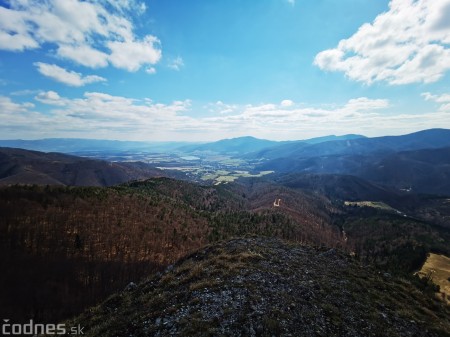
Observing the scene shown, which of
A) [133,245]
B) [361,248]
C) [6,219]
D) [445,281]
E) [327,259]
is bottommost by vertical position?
[361,248]

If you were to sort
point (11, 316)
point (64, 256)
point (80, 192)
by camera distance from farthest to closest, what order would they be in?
point (80, 192)
point (64, 256)
point (11, 316)

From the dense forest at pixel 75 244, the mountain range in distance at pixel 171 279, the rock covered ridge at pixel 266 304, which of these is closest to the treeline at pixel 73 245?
the dense forest at pixel 75 244

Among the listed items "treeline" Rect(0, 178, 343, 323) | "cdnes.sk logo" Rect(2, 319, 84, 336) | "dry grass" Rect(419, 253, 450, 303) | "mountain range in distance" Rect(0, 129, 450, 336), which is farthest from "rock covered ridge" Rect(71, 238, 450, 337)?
"dry grass" Rect(419, 253, 450, 303)

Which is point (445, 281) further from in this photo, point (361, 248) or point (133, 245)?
point (133, 245)

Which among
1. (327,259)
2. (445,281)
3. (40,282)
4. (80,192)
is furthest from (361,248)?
(40,282)

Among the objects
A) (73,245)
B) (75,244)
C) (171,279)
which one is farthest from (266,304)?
(73,245)

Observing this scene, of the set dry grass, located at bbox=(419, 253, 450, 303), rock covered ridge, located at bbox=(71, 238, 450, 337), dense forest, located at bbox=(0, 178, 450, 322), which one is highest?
rock covered ridge, located at bbox=(71, 238, 450, 337)

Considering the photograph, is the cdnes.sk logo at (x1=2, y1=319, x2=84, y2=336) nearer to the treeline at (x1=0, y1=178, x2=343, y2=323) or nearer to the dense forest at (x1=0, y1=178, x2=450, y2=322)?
the treeline at (x1=0, y1=178, x2=343, y2=323)
